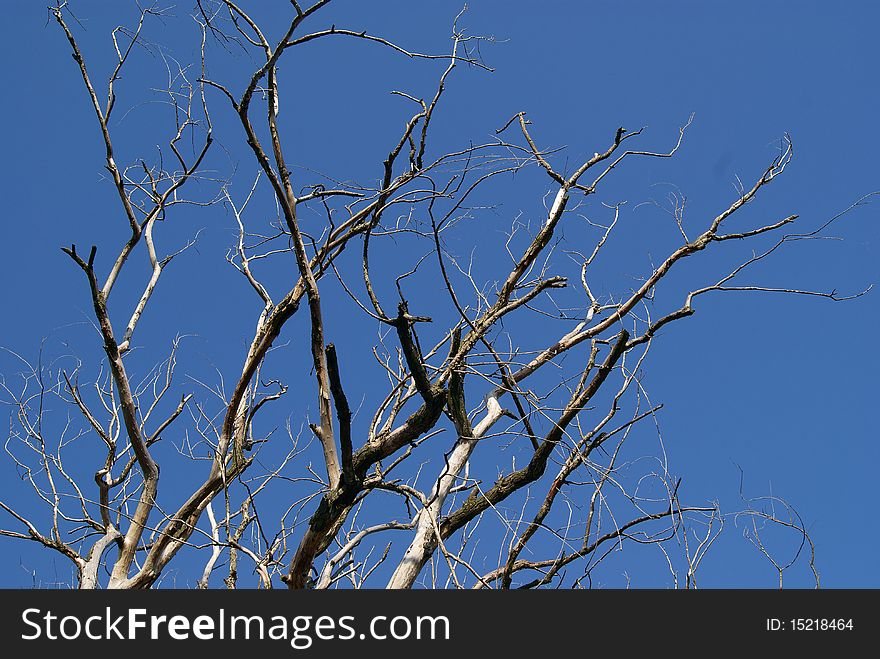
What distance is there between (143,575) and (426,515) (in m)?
1.51

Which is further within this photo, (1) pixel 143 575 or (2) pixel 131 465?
(2) pixel 131 465

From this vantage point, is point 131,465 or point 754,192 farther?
point 131,465

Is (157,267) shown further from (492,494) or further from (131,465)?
(492,494)

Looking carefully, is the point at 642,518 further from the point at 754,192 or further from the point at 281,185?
the point at 281,185

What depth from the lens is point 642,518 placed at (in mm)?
3771
